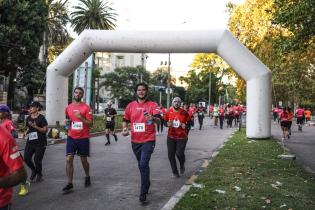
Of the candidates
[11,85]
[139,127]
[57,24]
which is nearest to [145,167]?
[139,127]

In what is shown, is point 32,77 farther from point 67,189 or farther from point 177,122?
point 67,189

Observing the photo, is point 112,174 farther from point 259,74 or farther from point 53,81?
point 53,81

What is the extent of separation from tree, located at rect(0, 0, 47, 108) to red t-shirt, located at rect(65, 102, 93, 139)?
22.9m

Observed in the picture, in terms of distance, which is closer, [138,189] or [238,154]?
[138,189]

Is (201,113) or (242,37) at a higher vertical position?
(242,37)

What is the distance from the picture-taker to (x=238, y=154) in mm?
13516

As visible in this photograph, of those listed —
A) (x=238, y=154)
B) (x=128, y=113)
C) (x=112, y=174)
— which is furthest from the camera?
(x=238, y=154)

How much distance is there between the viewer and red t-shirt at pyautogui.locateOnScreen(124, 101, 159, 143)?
729 centimetres

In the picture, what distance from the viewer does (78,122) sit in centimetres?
810

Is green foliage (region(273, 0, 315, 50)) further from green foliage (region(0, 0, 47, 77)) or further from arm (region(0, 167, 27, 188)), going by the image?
green foliage (region(0, 0, 47, 77))

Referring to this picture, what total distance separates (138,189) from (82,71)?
17.1 m

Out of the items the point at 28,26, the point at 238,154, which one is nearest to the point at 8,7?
the point at 28,26

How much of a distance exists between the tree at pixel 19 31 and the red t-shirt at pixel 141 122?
24.1 metres

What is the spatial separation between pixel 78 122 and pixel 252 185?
10.7 feet
